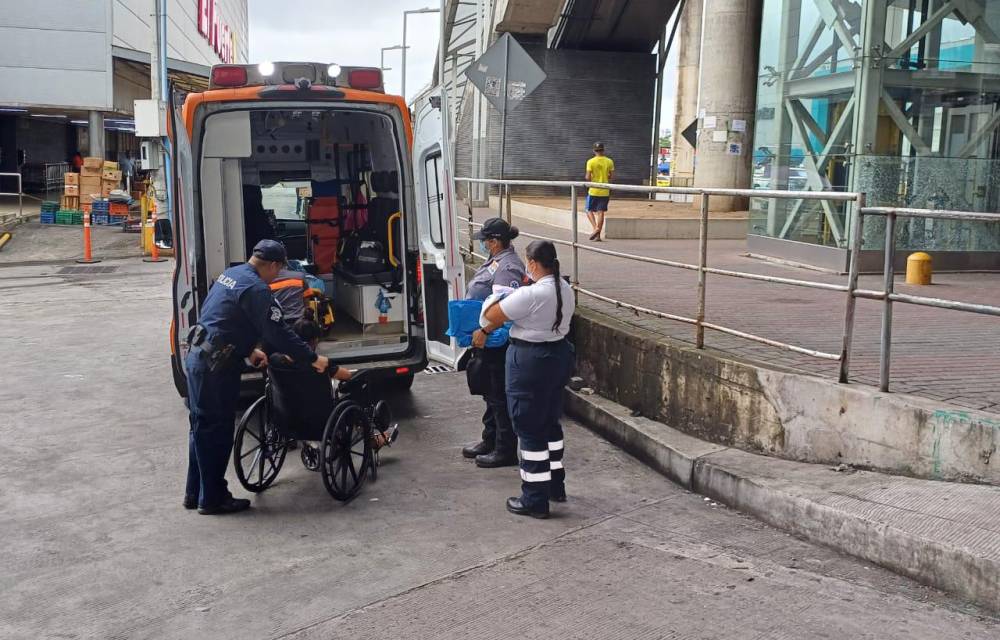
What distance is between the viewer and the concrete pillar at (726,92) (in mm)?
20203

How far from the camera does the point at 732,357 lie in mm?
6633

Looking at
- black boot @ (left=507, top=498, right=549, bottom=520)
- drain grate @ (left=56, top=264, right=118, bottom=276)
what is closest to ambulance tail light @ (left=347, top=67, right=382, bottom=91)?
black boot @ (left=507, top=498, right=549, bottom=520)

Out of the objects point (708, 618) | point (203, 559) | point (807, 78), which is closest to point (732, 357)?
point (708, 618)

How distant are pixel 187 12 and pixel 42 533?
4409 centimetres

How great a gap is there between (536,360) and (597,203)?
947cm

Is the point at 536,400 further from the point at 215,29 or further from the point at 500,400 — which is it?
the point at 215,29

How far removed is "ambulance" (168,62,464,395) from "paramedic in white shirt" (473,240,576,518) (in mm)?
1995

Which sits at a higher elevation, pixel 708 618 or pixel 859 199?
pixel 859 199

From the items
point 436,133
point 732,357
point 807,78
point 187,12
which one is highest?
point 187,12

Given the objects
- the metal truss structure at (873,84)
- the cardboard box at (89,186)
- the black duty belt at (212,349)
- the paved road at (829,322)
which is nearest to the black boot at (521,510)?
the black duty belt at (212,349)

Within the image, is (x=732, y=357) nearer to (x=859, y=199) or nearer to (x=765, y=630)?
(x=859, y=199)

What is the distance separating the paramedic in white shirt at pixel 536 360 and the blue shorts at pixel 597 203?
30.0 feet

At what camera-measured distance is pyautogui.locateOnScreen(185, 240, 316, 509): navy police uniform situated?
564 cm

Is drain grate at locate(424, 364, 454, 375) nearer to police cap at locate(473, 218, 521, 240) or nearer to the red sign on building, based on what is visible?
police cap at locate(473, 218, 521, 240)
